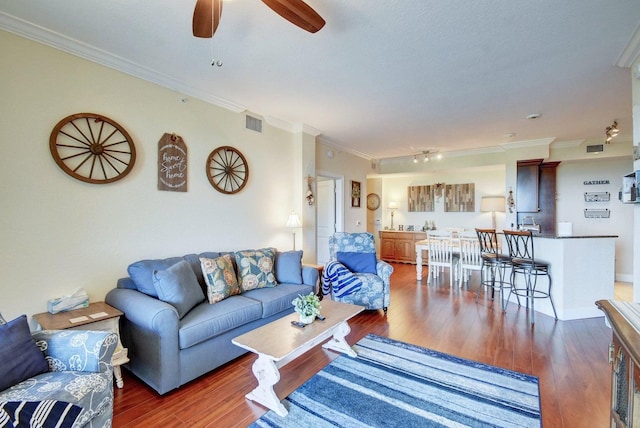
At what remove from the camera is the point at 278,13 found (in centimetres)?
151

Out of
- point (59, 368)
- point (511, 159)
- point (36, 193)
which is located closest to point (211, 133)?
point (36, 193)

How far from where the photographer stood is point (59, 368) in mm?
1481

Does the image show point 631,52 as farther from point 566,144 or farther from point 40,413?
point 40,413

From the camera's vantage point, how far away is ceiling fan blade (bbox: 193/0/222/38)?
1.51 meters

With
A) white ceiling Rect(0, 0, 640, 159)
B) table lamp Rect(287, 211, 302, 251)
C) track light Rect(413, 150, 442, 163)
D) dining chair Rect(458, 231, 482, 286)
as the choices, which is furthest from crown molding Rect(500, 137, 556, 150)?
table lamp Rect(287, 211, 302, 251)

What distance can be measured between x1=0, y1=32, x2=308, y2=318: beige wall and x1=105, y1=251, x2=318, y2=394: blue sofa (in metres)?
0.32

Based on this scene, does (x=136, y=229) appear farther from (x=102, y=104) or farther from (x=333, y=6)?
(x=333, y=6)

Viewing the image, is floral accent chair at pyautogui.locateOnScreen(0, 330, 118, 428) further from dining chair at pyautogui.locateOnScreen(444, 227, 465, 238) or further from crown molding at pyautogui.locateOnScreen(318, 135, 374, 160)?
dining chair at pyautogui.locateOnScreen(444, 227, 465, 238)

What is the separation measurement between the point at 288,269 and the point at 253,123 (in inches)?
79.5

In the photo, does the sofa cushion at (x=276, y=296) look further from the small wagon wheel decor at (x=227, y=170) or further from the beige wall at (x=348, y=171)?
the beige wall at (x=348, y=171)

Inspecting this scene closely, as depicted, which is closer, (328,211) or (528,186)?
(528,186)

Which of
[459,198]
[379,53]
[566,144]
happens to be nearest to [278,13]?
[379,53]

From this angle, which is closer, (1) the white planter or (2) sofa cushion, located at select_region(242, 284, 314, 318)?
(1) the white planter

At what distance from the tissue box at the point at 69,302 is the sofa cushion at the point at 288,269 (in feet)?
5.87
